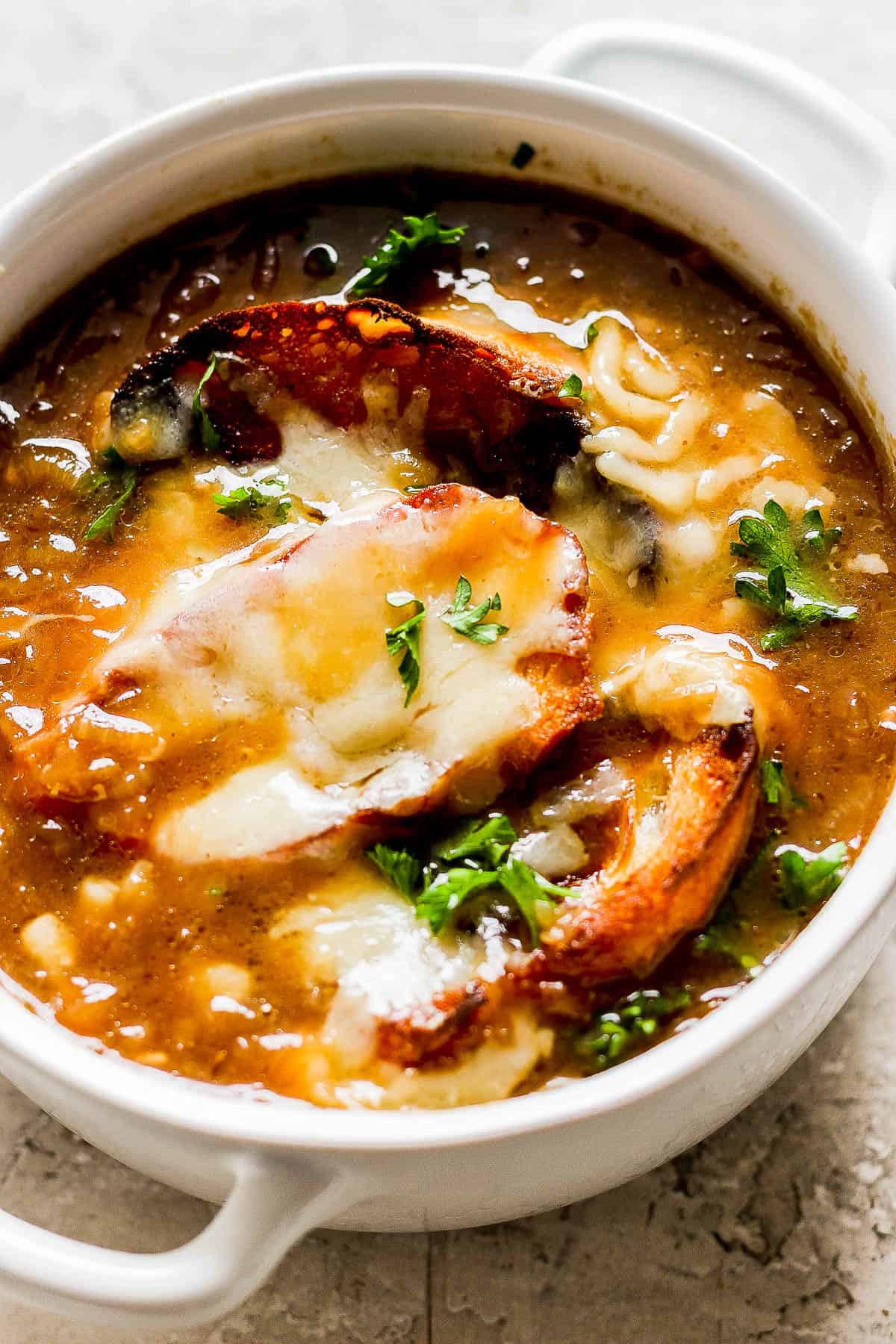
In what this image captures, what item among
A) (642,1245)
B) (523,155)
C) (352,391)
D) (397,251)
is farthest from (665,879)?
(523,155)

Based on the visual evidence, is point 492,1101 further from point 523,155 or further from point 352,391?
point 523,155

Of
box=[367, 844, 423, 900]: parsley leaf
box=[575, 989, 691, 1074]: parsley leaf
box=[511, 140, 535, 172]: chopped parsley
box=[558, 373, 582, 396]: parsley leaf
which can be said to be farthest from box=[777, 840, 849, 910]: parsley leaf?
box=[511, 140, 535, 172]: chopped parsley

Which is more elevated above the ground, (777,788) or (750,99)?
(750,99)

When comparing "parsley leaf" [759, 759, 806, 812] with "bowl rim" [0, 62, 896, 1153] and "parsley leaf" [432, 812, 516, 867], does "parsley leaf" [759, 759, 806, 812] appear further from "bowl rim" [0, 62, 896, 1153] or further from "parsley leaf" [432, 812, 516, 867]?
"parsley leaf" [432, 812, 516, 867]

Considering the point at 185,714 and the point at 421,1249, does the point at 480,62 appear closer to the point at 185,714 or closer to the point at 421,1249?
the point at 185,714

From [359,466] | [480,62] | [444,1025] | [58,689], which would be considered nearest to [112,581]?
[58,689]

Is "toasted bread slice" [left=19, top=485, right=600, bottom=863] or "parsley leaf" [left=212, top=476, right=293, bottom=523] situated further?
"parsley leaf" [left=212, top=476, right=293, bottom=523]
